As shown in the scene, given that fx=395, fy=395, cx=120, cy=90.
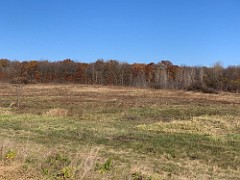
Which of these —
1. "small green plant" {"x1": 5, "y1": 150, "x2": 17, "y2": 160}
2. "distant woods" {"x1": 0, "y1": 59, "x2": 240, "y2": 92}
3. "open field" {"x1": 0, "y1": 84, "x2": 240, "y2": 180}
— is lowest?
"open field" {"x1": 0, "y1": 84, "x2": 240, "y2": 180}

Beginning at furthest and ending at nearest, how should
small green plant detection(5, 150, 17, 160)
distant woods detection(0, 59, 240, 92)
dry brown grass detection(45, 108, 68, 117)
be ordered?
distant woods detection(0, 59, 240, 92) < dry brown grass detection(45, 108, 68, 117) < small green plant detection(5, 150, 17, 160)

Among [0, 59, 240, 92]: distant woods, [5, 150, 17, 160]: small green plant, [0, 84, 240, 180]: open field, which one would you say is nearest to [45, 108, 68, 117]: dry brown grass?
[0, 84, 240, 180]: open field

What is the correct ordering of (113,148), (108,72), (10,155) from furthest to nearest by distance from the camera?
1. (108,72)
2. (113,148)
3. (10,155)

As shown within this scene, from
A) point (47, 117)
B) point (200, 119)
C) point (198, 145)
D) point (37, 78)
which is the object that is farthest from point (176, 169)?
point (37, 78)

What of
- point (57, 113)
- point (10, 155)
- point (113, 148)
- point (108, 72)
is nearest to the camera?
point (10, 155)

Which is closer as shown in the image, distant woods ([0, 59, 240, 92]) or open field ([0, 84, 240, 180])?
open field ([0, 84, 240, 180])

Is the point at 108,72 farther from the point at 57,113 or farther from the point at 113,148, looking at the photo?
the point at 113,148

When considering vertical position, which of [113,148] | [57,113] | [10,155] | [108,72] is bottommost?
[113,148]

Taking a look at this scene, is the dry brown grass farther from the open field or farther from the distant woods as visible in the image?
the distant woods

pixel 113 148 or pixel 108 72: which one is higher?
pixel 108 72

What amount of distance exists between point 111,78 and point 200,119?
9751 centimetres

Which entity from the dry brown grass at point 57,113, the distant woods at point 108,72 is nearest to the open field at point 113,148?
the dry brown grass at point 57,113

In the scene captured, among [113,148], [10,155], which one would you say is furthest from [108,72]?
[10,155]

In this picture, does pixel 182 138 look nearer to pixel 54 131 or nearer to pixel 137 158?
pixel 137 158
